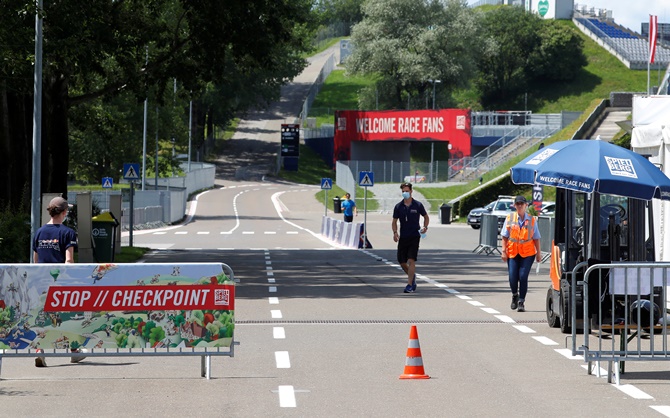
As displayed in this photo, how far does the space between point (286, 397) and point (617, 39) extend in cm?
13478

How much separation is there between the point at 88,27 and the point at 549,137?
52.9 metres

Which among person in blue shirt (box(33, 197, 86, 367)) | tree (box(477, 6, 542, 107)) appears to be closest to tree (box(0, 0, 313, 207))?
person in blue shirt (box(33, 197, 86, 367))

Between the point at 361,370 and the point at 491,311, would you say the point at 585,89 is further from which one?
the point at 361,370

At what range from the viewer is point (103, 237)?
28.9m

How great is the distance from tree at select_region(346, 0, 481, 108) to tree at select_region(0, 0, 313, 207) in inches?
2676

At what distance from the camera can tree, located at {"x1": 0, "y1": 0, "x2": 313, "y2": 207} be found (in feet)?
86.2

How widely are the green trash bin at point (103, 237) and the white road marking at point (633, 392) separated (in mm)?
19373

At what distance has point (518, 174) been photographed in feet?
47.6

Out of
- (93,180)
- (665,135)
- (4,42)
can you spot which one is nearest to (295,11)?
(4,42)

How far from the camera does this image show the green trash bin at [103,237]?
2875 cm

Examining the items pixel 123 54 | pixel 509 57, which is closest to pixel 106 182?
pixel 123 54

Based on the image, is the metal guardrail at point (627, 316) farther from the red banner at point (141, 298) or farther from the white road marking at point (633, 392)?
the red banner at point (141, 298)

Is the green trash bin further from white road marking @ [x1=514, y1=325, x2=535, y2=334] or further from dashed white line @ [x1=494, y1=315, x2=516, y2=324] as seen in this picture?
white road marking @ [x1=514, y1=325, x2=535, y2=334]

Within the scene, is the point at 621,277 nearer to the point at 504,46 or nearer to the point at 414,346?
the point at 414,346
